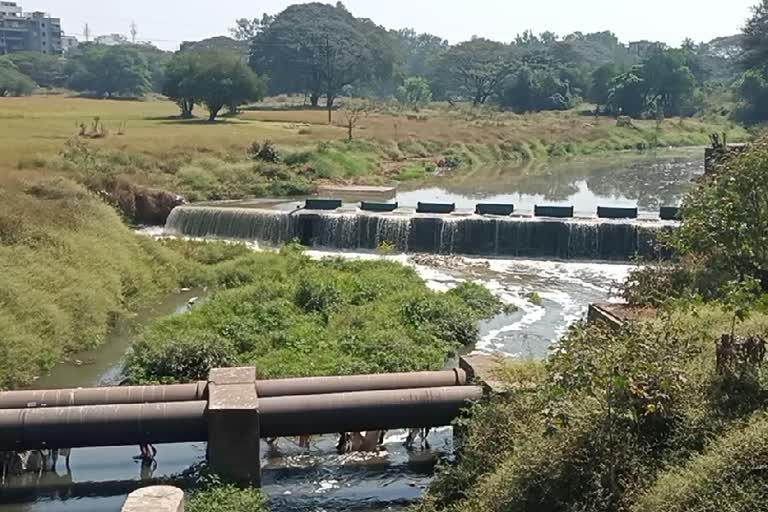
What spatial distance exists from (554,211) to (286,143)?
20580 millimetres

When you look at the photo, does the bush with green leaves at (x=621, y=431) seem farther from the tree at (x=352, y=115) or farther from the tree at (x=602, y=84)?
the tree at (x=602, y=84)

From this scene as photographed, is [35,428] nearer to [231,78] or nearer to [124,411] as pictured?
[124,411]

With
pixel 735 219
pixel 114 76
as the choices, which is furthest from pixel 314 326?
pixel 114 76

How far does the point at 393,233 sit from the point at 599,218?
649 centimetres

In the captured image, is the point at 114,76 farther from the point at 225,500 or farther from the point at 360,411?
the point at 225,500

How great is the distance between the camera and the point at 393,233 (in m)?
29.5

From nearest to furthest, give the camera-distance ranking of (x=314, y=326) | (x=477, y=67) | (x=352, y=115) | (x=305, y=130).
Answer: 1. (x=314, y=326)
2. (x=305, y=130)
3. (x=352, y=115)
4. (x=477, y=67)

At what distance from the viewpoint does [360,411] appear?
Answer: 447 inches

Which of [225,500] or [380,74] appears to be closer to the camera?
[225,500]

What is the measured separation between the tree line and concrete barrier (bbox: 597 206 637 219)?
36365mm

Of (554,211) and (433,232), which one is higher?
(554,211)

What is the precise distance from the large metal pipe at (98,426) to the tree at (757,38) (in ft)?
230

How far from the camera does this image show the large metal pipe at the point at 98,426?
11.1 meters

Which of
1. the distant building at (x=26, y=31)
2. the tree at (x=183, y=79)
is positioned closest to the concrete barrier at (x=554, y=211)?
the tree at (x=183, y=79)
